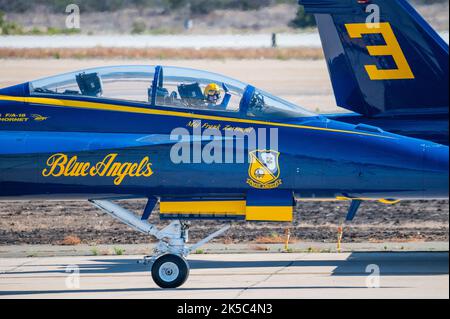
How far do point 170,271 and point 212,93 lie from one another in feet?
7.61

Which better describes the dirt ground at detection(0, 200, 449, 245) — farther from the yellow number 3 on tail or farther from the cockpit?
the cockpit

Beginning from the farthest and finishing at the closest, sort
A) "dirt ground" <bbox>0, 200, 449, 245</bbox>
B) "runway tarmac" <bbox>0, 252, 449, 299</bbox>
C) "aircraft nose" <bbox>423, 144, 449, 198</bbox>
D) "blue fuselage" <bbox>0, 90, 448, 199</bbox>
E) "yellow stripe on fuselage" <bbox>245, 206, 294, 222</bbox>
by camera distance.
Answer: "dirt ground" <bbox>0, 200, 449, 245</bbox> → "runway tarmac" <bbox>0, 252, 449, 299</bbox> → "yellow stripe on fuselage" <bbox>245, 206, 294, 222</bbox> → "blue fuselage" <bbox>0, 90, 448, 199</bbox> → "aircraft nose" <bbox>423, 144, 449, 198</bbox>

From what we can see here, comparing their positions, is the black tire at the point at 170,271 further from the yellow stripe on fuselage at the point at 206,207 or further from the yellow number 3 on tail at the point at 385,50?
the yellow number 3 on tail at the point at 385,50

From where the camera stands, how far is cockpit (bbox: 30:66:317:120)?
13.1m

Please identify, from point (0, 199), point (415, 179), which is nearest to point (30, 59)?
point (0, 199)

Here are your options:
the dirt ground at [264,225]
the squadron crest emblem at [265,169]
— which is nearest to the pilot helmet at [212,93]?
the squadron crest emblem at [265,169]

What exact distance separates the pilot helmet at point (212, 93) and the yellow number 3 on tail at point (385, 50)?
398 centimetres

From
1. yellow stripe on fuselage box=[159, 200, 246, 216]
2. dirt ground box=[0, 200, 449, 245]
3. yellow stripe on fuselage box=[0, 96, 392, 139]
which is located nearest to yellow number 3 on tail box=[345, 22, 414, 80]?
dirt ground box=[0, 200, 449, 245]

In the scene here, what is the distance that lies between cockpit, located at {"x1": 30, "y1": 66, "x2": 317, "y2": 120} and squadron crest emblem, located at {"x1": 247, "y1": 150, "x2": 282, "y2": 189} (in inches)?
21.0

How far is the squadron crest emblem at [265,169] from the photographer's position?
12.8 meters

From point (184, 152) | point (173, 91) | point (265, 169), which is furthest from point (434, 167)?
point (173, 91)

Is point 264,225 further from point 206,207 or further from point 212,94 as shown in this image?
point 212,94

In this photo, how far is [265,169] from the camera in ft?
42.2

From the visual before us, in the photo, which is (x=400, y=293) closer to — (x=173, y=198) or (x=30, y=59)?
(x=173, y=198)
